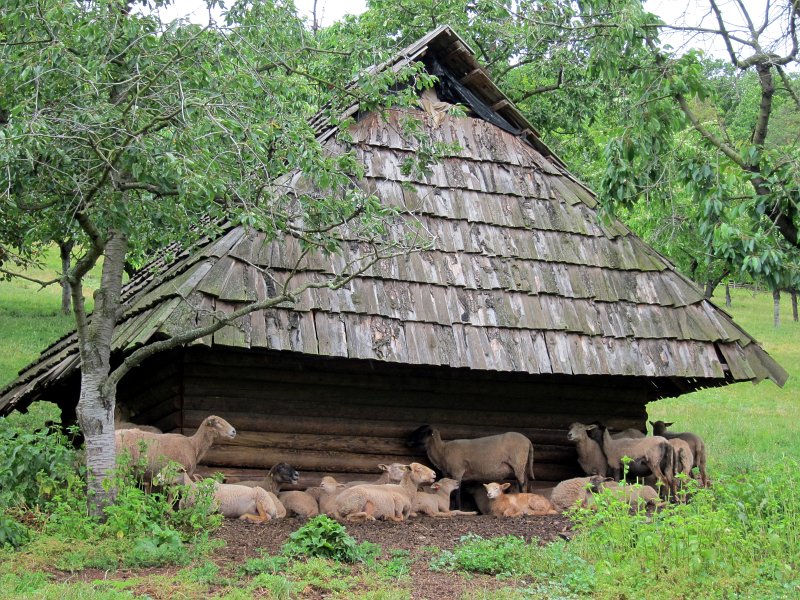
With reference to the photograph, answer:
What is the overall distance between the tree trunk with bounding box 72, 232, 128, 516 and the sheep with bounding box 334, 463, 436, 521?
2286 mm

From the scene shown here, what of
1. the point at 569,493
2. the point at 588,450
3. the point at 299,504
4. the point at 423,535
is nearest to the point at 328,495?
the point at 299,504

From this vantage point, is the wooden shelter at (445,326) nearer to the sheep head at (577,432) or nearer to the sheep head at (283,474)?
the sheep head at (577,432)

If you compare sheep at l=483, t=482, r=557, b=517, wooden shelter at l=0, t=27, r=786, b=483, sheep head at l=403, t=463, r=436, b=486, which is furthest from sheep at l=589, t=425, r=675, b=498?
sheep head at l=403, t=463, r=436, b=486

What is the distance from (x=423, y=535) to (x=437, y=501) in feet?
4.88

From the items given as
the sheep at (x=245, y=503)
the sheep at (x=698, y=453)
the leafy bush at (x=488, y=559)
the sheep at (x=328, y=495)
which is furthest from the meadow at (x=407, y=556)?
the sheep at (x=698, y=453)

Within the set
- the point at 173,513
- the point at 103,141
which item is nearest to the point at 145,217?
the point at 103,141

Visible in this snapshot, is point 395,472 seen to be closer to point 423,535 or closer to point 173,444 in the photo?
point 423,535

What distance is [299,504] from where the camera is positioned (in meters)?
9.73

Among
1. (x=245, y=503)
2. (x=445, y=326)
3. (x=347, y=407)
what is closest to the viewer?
(x=245, y=503)

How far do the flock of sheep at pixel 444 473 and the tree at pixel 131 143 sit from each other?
1.19 metres

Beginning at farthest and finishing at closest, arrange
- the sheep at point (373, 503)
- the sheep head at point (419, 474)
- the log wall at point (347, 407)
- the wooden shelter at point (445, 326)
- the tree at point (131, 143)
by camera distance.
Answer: the log wall at point (347, 407), the sheep head at point (419, 474), the wooden shelter at point (445, 326), the sheep at point (373, 503), the tree at point (131, 143)

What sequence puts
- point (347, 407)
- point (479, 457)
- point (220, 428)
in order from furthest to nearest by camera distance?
point (347, 407) < point (479, 457) < point (220, 428)

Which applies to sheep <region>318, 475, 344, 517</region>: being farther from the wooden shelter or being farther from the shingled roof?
the shingled roof

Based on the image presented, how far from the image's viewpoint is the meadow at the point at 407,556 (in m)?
6.76
